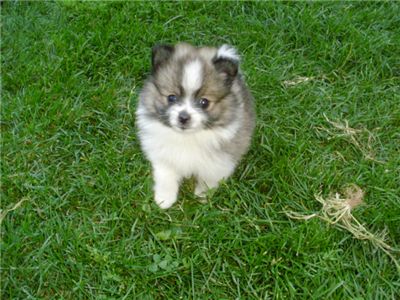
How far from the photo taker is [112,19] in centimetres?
467

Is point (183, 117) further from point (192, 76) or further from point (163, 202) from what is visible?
point (163, 202)

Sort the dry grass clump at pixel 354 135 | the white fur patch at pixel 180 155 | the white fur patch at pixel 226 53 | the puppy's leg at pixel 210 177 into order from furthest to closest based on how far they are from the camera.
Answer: the dry grass clump at pixel 354 135, the puppy's leg at pixel 210 177, the white fur patch at pixel 180 155, the white fur patch at pixel 226 53

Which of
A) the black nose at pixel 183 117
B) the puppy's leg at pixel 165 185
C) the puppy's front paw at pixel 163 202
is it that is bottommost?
the puppy's front paw at pixel 163 202

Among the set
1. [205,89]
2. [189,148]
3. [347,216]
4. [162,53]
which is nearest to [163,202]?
[189,148]

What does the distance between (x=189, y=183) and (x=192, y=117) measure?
77 centimetres

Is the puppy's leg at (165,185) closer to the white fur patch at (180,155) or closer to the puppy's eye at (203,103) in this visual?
the white fur patch at (180,155)

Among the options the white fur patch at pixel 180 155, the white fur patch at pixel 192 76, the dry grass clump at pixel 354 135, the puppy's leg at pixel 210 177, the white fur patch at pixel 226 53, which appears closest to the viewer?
the white fur patch at pixel 192 76

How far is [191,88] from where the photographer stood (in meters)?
3.05

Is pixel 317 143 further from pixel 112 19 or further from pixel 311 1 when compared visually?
pixel 112 19

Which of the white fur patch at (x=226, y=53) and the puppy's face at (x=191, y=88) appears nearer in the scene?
the puppy's face at (x=191, y=88)

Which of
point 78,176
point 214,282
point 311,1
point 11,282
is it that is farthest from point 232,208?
point 311,1

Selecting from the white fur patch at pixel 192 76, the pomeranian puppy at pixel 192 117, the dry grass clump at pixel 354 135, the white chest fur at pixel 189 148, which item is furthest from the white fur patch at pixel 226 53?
the dry grass clump at pixel 354 135

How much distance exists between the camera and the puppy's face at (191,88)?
10.0 ft

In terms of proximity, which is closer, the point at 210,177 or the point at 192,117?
the point at 192,117
